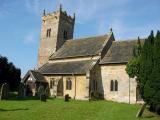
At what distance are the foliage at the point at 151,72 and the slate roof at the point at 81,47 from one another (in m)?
20.0

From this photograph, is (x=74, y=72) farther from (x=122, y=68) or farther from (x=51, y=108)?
(x=51, y=108)

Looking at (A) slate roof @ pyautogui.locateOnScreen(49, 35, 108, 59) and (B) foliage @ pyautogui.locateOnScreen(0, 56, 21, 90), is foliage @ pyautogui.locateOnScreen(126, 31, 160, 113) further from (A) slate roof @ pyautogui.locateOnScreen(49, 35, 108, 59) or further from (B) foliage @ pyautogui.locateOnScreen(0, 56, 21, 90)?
(B) foliage @ pyautogui.locateOnScreen(0, 56, 21, 90)

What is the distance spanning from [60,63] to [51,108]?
24249mm

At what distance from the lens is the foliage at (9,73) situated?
168 ft

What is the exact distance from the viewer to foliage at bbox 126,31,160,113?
27391 mm

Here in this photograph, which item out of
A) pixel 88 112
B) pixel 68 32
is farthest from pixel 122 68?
pixel 68 32

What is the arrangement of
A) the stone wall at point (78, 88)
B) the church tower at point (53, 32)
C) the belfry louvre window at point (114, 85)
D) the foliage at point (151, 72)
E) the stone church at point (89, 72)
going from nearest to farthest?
the foliage at point (151, 72)
the stone church at point (89, 72)
the belfry louvre window at point (114, 85)
the stone wall at point (78, 88)
the church tower at point (53, 32)

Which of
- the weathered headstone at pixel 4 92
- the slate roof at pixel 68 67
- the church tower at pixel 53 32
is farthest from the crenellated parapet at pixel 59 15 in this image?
the weathered headstone at pixel 4 92

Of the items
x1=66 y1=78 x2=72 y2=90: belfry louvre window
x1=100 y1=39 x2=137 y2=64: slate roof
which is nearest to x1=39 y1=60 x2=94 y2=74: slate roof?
x1=66 y1=78 x2=72 y2=90: belfry louvre window

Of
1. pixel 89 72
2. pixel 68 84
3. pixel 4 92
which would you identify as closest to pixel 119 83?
pixel 89 72

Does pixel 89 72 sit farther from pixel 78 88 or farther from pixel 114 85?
pixel 114 85

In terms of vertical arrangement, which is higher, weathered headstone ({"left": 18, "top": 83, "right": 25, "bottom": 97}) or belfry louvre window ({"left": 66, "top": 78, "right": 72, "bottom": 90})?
belfry louvre window ({"left": 66, "top": 78, "right": 72, "bottom": 90})

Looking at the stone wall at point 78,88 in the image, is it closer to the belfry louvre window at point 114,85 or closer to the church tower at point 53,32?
the belfry louvre window at point 114,85

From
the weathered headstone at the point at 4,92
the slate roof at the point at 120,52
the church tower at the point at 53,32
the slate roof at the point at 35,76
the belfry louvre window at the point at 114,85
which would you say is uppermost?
the church tower at the point at 53,32
